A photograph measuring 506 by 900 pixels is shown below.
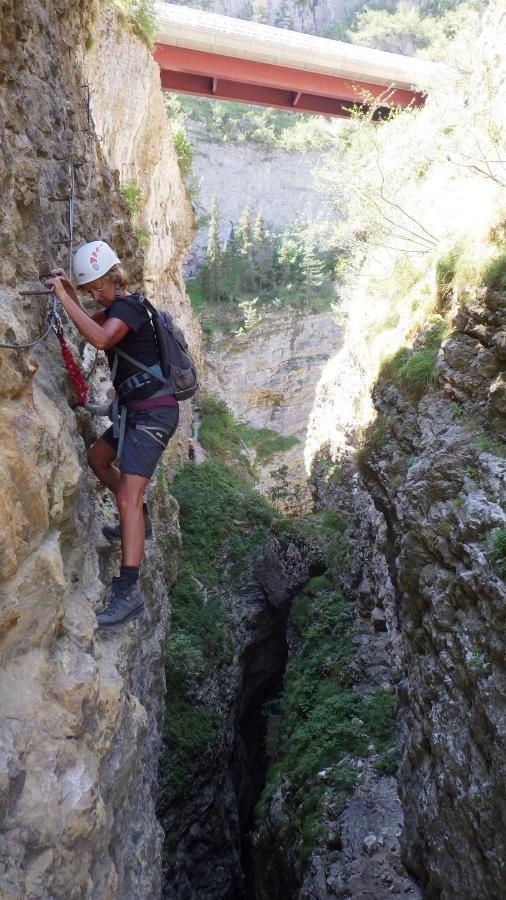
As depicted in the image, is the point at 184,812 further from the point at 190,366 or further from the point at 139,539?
the point at 190,366

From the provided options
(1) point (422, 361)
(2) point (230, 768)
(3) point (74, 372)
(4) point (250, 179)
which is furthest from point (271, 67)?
(4) point (250, 179)

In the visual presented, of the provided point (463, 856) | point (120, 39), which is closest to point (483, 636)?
point (463, 856)

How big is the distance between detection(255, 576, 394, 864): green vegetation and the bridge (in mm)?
15460

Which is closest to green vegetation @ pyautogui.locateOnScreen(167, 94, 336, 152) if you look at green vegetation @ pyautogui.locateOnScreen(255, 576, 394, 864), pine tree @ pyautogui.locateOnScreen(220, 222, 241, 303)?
pine tree @ pyautogui.locateOnScreen(220, 222, 241, 303)

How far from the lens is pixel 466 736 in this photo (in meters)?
5.15

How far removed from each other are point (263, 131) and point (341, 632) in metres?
53.1

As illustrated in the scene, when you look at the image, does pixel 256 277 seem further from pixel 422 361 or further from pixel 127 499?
pixel 127 499

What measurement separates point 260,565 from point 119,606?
11275 millimetres

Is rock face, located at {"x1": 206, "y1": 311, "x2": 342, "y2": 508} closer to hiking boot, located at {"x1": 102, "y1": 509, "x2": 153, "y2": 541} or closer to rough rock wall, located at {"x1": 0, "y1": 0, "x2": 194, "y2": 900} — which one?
hiking boot, located at {"x1": 102, "y1": 509, "x2": 153, "y2": 541}

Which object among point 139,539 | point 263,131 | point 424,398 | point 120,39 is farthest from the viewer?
point 263,131

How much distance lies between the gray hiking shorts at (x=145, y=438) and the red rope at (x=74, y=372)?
550 mm

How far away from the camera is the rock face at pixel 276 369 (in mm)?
34156

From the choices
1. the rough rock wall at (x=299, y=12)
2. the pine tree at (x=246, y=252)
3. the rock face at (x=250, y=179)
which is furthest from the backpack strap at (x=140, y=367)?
the rough rock wall at (x=299, y=12)

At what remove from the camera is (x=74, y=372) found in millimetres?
4625
